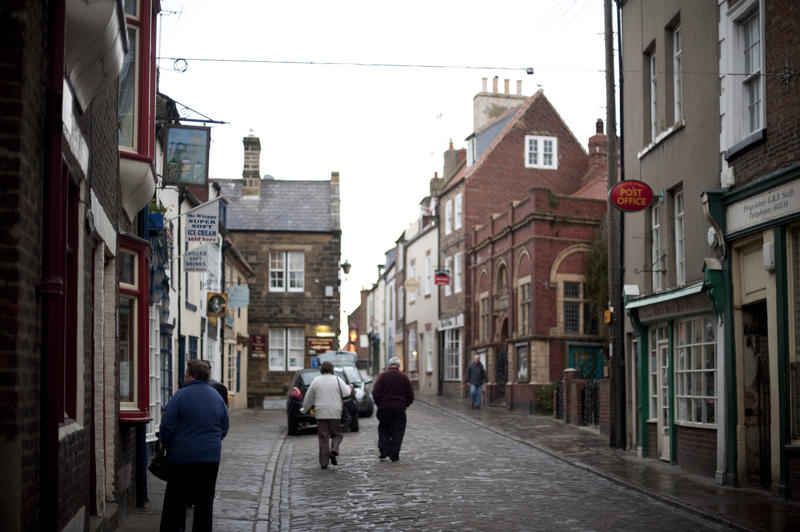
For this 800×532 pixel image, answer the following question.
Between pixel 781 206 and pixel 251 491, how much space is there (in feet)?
26.5

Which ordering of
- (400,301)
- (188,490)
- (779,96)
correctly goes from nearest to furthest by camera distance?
(188,490) → (779,96) → (400,301)

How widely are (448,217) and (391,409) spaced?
29296mm

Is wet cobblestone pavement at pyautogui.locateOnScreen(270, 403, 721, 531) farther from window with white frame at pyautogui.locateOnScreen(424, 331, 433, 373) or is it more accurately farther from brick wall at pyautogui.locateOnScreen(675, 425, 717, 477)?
window with white frame at pyautogui.locateOnScreen(424, 331, 433, 373)

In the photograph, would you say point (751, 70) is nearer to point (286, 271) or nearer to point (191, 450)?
point (191, 450)

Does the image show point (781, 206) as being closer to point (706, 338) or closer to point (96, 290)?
point (706, 338)

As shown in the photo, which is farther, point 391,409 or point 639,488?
point 391,409

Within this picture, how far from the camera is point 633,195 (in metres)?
Result: 17.1

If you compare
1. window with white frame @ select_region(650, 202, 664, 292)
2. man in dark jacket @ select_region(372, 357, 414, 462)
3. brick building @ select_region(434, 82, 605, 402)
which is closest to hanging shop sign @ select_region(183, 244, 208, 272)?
man in dark jacket @ select_region(372, 357, 414, 462)

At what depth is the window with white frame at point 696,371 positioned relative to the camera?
15.6 metres

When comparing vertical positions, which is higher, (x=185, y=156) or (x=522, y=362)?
(x=185, y=156)

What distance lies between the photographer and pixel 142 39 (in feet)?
38.4

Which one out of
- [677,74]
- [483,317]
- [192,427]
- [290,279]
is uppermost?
[677,74]

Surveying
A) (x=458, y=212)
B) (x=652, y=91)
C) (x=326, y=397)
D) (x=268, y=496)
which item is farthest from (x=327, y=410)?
(x=458, y=212)

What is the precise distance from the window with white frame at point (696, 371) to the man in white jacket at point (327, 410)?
5.68 metres
